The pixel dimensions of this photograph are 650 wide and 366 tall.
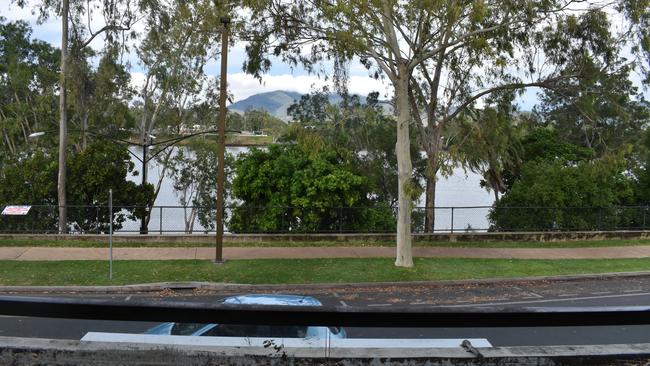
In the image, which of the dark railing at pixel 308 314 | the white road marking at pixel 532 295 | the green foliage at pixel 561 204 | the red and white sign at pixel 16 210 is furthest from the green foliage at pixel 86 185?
the dark railing at pixel 308 314

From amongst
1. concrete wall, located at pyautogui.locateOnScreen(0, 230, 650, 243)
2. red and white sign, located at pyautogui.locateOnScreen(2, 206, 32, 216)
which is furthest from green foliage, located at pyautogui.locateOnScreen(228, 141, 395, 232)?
red and white sign, located at pyautogui.locateOnScreen(2, 206, 32, 216)

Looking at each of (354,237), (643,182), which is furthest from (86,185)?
(643,182)

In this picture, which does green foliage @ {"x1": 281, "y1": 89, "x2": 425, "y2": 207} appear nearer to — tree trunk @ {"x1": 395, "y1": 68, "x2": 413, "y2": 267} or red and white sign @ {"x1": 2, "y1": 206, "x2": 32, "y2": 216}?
tree trunk @ {"x1": 395, "y1": 68, "x2": 413, "y2": 267}

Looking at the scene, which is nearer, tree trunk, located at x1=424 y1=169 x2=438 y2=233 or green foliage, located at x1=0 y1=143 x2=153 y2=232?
green foliage, located at x1=0 y1=143 x2=153 y2=232

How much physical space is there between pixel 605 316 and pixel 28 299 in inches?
115

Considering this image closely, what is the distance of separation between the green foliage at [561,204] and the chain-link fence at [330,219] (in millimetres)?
44

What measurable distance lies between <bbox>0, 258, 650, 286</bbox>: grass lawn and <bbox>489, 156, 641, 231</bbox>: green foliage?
6.16 metres

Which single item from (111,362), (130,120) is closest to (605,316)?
(111,362)

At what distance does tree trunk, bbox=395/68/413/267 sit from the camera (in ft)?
56.7

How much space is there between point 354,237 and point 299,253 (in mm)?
3378

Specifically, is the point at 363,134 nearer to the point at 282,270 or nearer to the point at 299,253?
the point at 299,253

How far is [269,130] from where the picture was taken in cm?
2939

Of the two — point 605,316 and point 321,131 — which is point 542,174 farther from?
point 605,316

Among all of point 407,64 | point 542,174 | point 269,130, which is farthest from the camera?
point 269,130
